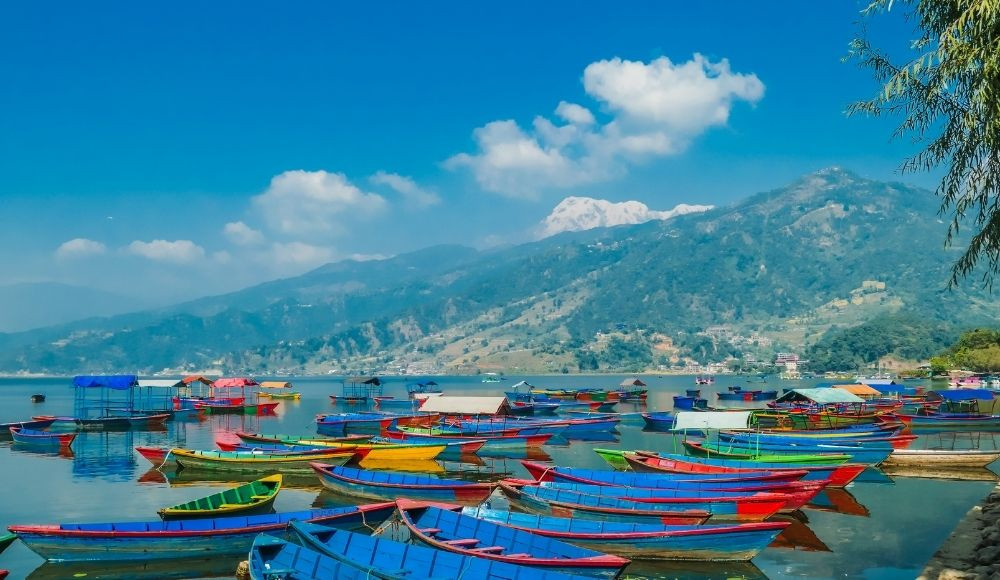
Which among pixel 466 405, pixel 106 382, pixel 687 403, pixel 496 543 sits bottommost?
pixel 687 403

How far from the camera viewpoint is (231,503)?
28.2 m

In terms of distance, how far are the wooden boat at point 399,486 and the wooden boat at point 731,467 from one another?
902 centimetres

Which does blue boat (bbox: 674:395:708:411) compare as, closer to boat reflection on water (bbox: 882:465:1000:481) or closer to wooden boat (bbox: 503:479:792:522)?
boat reflection on water (bbox: 882:465:1000:481)

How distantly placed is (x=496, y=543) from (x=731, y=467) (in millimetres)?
17711

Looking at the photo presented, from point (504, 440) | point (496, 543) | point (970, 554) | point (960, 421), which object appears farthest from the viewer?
point (960, 421)

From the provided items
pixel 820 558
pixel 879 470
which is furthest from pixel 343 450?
pixel 879 470

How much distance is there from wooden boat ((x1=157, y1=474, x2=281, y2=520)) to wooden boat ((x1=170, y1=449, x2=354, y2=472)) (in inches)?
460

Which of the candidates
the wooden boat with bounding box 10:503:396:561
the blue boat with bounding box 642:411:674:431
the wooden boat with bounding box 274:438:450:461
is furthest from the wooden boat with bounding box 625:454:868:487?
the blue boat with bounding box 642:411:674:431

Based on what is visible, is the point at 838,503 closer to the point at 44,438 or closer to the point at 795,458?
the point at 795,458

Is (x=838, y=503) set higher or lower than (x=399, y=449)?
lower

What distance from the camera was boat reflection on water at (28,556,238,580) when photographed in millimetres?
23547

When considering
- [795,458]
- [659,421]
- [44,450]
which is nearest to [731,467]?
[795,458]

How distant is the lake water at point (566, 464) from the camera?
2398cm

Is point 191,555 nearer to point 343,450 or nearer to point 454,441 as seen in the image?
point 343,450
